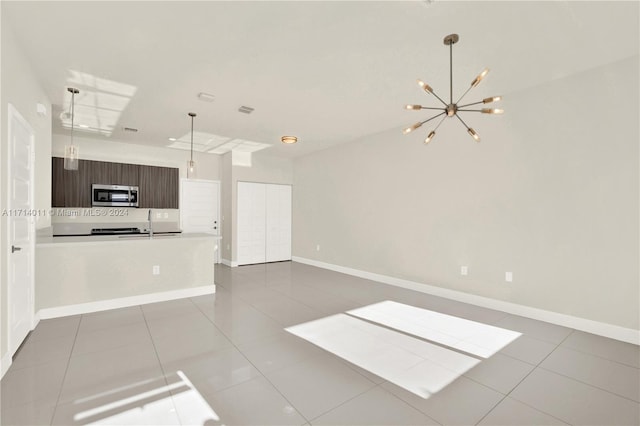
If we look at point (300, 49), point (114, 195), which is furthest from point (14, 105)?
point (114, 195)

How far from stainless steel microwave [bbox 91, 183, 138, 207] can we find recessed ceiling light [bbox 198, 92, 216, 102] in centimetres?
331

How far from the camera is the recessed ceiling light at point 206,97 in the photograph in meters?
3.93

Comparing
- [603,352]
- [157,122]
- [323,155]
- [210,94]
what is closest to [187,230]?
[157,122]

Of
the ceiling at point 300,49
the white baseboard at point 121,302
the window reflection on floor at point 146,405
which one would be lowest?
the window reflection on floor at point 146,405

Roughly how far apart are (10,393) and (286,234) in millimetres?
6171

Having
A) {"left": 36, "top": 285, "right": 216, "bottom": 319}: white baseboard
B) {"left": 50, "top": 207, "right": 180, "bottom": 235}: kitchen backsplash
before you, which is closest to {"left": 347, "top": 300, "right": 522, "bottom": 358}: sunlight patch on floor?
{"left": 36, "top": 285, "right": 216, "bottom": 319}: white baseboard

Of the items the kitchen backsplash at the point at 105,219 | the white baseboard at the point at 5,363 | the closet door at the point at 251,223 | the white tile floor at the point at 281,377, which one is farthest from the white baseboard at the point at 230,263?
the white baseboard at the point at 5,363

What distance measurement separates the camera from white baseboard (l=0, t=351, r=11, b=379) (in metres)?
2.32

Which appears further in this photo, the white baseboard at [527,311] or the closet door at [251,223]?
the closet door at [251,223]

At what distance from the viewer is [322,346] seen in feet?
9.64

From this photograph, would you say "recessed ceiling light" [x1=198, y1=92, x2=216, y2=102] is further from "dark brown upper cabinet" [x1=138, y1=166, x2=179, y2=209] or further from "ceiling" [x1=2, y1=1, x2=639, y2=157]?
"dark brown upper cabinet" [x1=138, y1=166, x2=179, y2=209]

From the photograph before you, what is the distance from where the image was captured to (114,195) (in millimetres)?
6039

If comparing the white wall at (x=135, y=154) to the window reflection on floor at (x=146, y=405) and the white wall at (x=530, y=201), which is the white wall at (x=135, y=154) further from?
the window reflection on floor at (x=146, y=405)

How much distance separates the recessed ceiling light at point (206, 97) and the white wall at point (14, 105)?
1.66m
